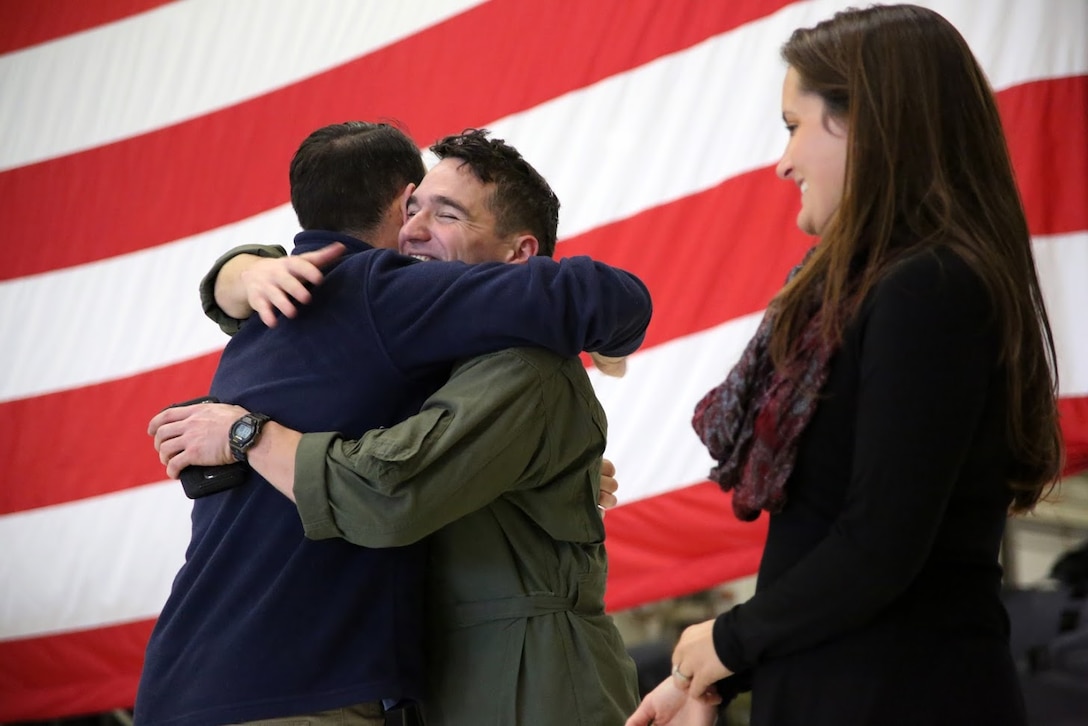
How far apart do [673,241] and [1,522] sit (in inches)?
65.9

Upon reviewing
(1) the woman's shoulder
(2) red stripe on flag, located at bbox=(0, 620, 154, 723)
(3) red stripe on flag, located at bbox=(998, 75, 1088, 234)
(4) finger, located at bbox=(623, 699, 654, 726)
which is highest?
(1) the woman's shoulder

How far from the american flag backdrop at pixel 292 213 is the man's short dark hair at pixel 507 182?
68 centimetres

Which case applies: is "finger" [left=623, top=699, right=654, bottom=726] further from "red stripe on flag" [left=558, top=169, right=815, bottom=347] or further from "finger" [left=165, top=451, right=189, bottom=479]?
"red stripe on flag" [left=558, top=169, right=815, bottom=347]

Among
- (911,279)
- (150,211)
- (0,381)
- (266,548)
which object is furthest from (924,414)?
(0,381)

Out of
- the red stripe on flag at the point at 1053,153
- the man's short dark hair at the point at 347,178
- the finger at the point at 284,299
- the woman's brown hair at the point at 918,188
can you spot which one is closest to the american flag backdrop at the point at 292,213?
the red stripe on flag at the point at 1053,153

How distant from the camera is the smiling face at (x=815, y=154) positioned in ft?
3.13

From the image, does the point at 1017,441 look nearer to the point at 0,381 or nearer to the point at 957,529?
the point at 957,529

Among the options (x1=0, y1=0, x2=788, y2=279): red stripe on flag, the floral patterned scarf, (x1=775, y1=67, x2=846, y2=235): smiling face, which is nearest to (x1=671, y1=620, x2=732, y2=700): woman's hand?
the floral patterned scarf

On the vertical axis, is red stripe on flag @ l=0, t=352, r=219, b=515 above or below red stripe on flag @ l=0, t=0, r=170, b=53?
below

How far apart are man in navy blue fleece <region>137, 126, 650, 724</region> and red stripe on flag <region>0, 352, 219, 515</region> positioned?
1460mm

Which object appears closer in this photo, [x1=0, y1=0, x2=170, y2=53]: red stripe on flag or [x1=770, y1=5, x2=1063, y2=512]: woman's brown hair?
[x1=770, y1=5, x2=1063, y2=512]: woman's brown hair

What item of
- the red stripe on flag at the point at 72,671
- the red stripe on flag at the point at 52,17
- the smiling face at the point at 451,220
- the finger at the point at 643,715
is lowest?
the red stripe on flag at the point at 72,671

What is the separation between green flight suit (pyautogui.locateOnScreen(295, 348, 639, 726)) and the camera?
117 centimetres

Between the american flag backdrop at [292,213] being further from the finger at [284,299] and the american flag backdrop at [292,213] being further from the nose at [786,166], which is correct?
the nose at [786,166]
